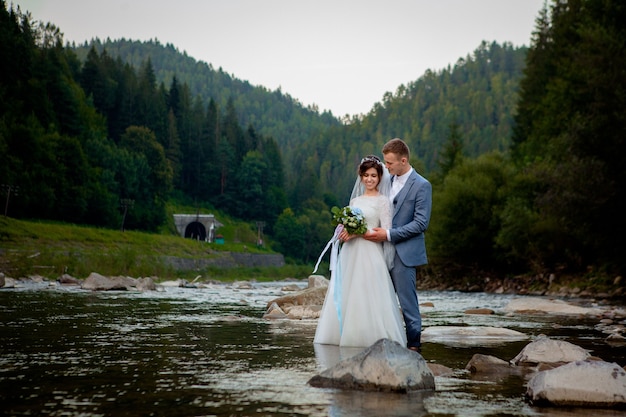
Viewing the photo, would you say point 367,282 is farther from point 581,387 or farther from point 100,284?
point 100,284

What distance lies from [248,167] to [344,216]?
16284 cm

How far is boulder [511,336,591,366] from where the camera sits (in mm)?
8789

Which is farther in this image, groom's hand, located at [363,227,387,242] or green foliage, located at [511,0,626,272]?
green foliage, located at [511,0,626,272]

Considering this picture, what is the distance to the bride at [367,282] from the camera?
1005 cm

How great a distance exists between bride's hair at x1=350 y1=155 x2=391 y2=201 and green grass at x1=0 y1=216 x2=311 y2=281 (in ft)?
126

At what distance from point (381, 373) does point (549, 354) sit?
2992 mm

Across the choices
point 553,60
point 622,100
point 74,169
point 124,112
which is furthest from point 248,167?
point 622,100

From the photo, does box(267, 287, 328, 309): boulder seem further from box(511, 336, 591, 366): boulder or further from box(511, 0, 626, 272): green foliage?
box(511, 0, 626, 272): green foliage

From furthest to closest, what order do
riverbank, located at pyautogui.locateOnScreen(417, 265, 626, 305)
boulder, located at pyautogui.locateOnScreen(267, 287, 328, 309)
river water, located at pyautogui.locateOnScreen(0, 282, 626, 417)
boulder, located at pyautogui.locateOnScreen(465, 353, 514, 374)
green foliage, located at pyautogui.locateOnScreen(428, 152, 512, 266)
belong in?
green foliage, located at pyautogui.locateOnScreen(428, 152, 512, 266) → riverbank, located at pyautogui.locateOnScreen(417, 265, 626, 305) → boulder, located at pyautogui.locateOnScreen(267, 287, 328, 309) → boulder, located at pyautogui.locateOnScreen(465, 353, 514, 374) → river water, located at pyautogui.locateOnScreen(0, 282, 626, 417)

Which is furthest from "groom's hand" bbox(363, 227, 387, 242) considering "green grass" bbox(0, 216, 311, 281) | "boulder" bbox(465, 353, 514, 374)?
"green grass" bbox(0, 216, 311, 281)

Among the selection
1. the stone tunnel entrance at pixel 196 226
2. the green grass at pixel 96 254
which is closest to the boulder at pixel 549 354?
the green grass at pixel 96 254

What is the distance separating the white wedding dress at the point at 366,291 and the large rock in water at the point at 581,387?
145 inches

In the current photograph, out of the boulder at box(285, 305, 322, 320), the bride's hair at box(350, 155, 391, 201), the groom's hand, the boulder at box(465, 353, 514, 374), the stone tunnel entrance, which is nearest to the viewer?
the boulder at box(465, 353, 514, 374)

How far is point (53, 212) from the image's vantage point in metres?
92.4
